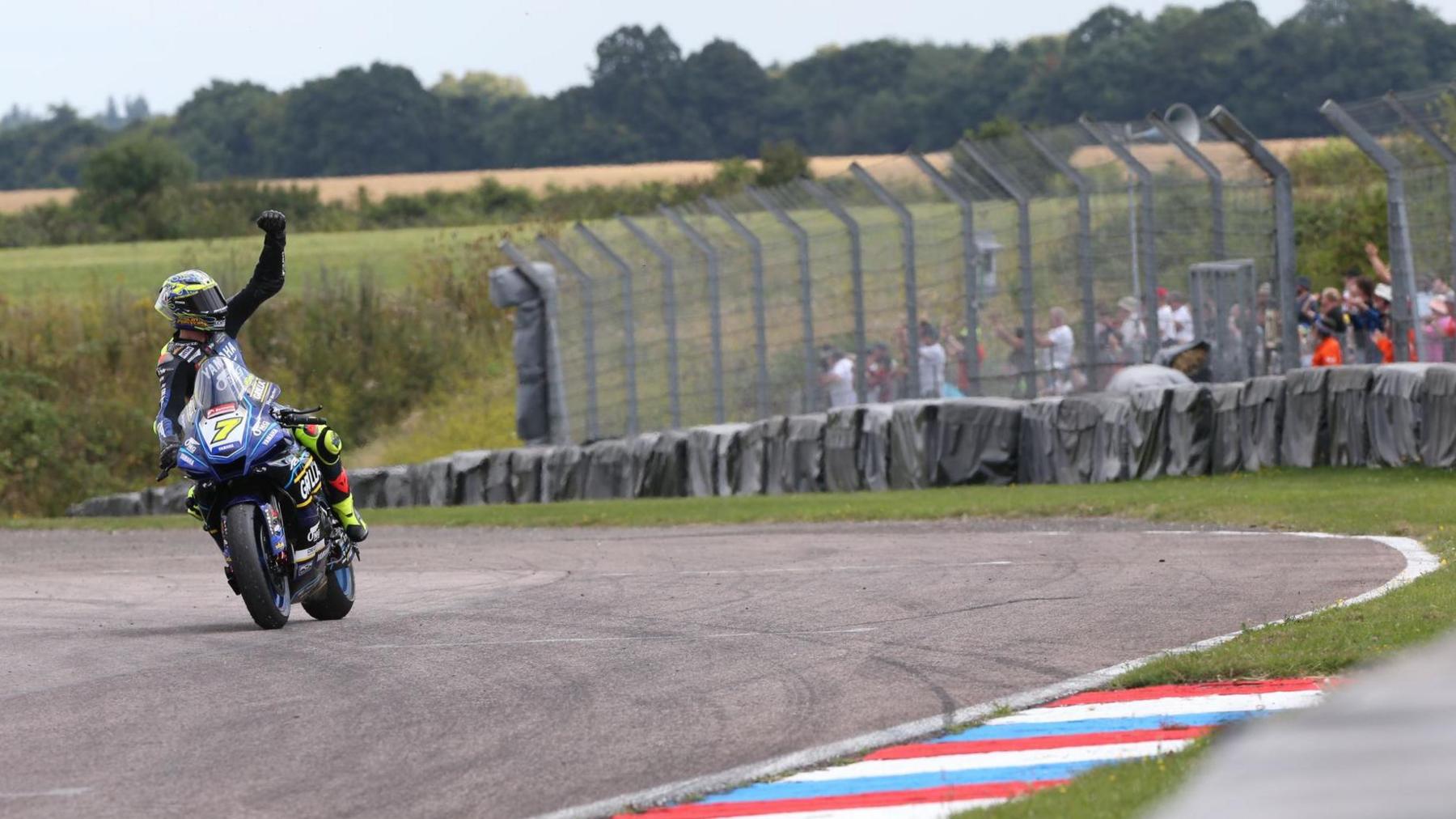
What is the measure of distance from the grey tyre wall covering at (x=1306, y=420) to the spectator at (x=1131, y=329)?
275 centimetres

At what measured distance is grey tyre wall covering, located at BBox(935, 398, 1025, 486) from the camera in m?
19.6

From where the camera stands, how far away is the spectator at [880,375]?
72.9 ft

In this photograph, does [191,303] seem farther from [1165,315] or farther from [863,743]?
[1165,315]

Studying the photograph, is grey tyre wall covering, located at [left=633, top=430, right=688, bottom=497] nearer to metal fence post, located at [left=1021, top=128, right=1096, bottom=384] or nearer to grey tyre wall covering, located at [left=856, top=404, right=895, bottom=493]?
grey tyre wall covering, located at [left=856, top=404, right=895, bottom=493]

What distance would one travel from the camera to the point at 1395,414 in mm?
16844

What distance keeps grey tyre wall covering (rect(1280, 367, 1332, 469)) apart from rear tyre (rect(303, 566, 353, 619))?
30.2ft

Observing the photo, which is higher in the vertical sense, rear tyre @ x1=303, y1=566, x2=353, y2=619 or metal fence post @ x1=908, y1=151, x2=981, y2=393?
metal fence post @ x1=908, y1=151, x2=981, y2=393

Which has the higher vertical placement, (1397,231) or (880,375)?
(1397,231)

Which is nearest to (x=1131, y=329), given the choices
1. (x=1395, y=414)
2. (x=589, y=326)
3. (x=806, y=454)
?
(x=806, y=454)

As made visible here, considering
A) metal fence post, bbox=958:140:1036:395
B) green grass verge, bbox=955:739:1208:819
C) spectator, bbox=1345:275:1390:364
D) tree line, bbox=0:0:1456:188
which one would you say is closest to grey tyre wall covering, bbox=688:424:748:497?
metal fence post, bbox=958:140:1036:395

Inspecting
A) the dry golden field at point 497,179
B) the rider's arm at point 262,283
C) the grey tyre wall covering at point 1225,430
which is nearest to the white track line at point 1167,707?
the rider's arm at point 262,283

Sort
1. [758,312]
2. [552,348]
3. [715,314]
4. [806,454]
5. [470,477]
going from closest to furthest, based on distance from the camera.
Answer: [806,454] → [758,312] → [715,314] → [470,477] → [552,348]

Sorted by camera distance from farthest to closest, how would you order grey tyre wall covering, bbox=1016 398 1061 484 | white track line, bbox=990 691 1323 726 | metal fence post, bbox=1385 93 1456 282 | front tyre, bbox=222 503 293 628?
grey tyre wall covering, bbox=1016 398 1061 484 < metal fence post, bbox=1385 93 1456 282 < front tyre, bbox=222 503 293 628 < white track line, bbox=990 691 1323 726

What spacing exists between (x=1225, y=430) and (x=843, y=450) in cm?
413
